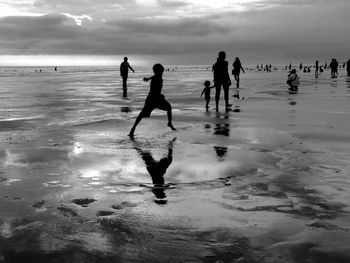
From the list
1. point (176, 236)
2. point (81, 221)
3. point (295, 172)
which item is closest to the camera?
point (176, 236)

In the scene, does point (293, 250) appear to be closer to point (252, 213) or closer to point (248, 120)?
point (252, 213)

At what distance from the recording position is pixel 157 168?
8.25 metres

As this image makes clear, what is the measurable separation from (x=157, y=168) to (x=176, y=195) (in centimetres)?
176

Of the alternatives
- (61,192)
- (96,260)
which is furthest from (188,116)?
(96,260)

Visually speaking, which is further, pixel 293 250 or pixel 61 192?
pixel 61 192

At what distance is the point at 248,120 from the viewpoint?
1520 cm

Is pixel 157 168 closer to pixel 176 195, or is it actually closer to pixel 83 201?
pixel 176 195

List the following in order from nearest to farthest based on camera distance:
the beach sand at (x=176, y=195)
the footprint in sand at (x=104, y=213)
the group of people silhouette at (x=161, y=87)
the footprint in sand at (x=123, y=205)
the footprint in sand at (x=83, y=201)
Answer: the beach sand at (x=176, y=195) → the footprint in sand at (x=104, y=213) → the footprint in sand at (x=123, y=205) → the footprint in sand at (x=83, y=201) → the group of people silhouette at (x=161, y=87)

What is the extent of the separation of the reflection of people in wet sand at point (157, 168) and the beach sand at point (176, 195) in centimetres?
3

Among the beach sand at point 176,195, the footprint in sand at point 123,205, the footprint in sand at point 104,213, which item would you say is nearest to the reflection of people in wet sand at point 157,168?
the beach sand at point 176,195

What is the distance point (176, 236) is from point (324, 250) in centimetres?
149

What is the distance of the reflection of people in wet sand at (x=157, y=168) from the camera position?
6.81 metres

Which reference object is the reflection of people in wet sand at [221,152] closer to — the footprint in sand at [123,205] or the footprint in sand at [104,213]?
the footprint in sand at [123,205]

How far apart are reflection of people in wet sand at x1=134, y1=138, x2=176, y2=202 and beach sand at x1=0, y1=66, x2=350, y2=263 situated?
0.09 feet
